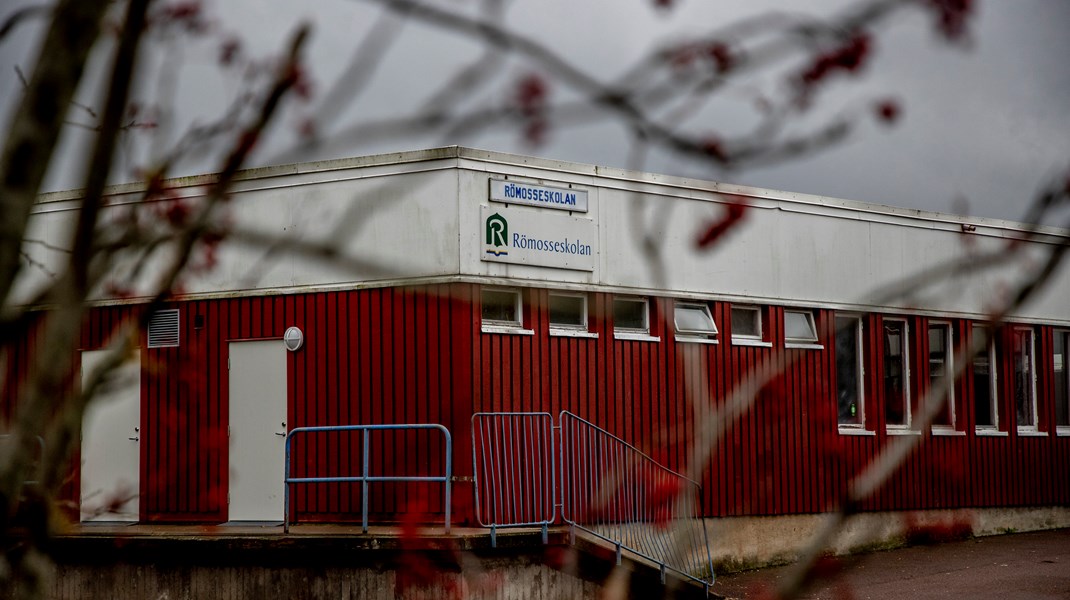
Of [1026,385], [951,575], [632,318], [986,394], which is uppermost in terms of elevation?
[632,318]

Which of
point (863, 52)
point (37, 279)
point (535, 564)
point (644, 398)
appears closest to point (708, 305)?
point (644, 398)

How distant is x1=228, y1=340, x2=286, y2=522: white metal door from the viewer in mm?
14500

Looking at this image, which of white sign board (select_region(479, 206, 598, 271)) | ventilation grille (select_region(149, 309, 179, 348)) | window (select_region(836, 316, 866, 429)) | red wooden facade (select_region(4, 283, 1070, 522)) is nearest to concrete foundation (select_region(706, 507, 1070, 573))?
red wooden facade (select_region(4, 283, 1070, 522))

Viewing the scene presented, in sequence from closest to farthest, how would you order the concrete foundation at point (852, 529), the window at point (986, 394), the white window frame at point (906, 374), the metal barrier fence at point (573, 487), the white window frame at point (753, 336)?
the metal barrier fence at point (573, 487), the concrete foundation at point (852, 529), the white window frame at point (753, 336), the white window frame at point (906, 374), the window at point (986, 394)

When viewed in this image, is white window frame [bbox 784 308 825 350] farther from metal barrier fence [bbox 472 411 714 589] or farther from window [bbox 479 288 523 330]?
window [bbox 479 288 523 330]

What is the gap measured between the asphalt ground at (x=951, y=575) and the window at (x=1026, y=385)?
2.34m

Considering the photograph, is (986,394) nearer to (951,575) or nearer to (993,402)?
(993,402)

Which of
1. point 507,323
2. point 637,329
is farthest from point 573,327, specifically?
point 637,329

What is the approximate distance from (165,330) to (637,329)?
5.71m

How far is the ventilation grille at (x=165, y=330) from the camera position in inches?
Answer: 608

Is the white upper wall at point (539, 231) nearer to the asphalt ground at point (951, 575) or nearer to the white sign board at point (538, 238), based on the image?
the white sign board at point (538, 238)

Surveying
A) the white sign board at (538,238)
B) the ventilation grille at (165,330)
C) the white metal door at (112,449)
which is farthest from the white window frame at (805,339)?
the white metal door at (112,449)

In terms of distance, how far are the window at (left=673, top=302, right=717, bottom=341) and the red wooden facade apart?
124 millimetres

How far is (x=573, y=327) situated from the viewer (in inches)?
573
